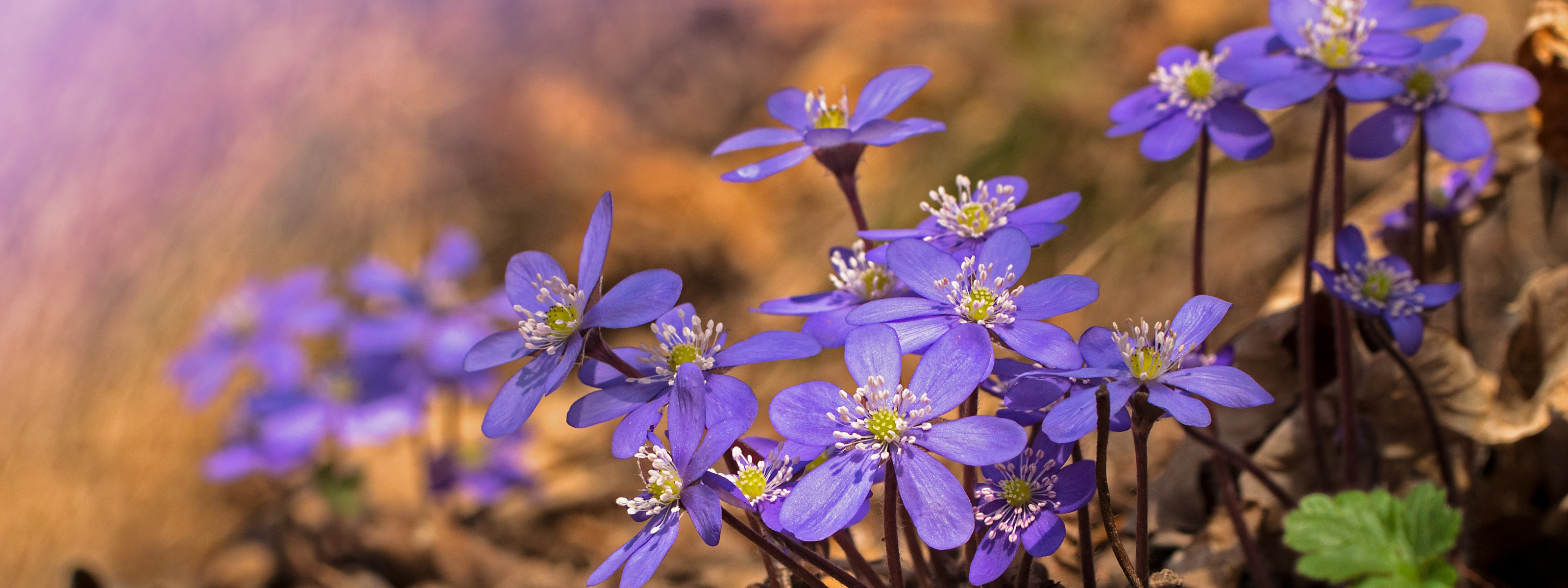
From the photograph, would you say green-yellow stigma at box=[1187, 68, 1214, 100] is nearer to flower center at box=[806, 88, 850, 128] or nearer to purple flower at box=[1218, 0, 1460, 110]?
purple flower at box=[1218, 0, 1460, 110]

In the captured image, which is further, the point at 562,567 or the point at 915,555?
the point at 562,567

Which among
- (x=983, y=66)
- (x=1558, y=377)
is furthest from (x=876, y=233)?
(x=983, y=66)

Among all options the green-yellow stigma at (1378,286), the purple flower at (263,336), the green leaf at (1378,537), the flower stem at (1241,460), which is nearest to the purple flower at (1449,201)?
the green-yellow stigma at (1378,286)

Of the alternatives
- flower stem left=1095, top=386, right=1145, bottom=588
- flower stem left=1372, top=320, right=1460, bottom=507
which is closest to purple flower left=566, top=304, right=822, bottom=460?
flower stem left=1095, top=386, right=1145, bottom=588

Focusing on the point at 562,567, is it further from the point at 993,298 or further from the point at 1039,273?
the point at 993,298

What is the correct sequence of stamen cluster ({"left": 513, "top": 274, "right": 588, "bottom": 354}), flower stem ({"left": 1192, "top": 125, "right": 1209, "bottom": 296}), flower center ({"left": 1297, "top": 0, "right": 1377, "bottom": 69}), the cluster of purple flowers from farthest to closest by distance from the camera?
the cluster of purple flowers, flower stem ({"left": 1192, "top": 125, "right": 1209, "bottom": 296}), flower center ({"left": 1297, "top": 0, "right": 1377, "bottom": 69}), stamen cluster ({"left": 513, "top": 274, "right": 588, "bottom": 354})
